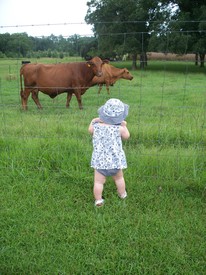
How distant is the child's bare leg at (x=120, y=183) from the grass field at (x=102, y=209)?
0.08 metres

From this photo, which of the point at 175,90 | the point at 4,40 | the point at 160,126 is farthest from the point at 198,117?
the point at 175,90

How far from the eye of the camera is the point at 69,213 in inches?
121

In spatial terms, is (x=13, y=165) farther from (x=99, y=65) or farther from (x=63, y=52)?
(x=99, y=65)

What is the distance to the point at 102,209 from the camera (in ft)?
10.2

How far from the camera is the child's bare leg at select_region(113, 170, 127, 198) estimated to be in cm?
320

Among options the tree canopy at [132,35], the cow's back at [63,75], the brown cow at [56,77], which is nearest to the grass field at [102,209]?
the tree canopy at [132,35]

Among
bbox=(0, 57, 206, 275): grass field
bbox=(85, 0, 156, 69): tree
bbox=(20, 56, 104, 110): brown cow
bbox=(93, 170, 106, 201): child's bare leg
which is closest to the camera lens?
bbox=(0, 57, 206, 275): grass field

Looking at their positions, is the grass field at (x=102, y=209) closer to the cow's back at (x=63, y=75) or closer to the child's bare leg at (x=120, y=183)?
the child's bare leg at (x=120, y=183)

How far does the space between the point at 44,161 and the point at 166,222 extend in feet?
5.71

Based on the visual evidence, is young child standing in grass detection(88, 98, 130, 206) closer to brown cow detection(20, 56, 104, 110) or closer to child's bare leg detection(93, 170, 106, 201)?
child's bare leg detection(93, 170, 106, 201)

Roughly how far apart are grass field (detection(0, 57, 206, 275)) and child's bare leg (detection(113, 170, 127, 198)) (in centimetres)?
8

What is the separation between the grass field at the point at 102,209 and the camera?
2473 mm

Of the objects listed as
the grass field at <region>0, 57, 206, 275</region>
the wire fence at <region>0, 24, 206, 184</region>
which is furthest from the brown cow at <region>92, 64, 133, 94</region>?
the grass field at <region>0, 57, 206, 275</region>

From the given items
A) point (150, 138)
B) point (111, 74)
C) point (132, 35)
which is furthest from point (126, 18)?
point (150, 138)
